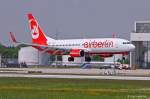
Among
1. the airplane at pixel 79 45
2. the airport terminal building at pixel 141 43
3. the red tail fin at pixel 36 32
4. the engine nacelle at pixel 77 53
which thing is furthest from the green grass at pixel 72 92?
the airport terminal building at pixel 141 43

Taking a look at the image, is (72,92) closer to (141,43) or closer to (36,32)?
(36,32)

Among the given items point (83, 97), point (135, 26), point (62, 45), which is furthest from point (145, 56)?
point (83, 97)

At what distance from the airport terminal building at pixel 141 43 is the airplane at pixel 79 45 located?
2036 cm

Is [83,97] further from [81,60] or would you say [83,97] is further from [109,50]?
[81,60]

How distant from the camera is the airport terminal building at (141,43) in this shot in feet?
489

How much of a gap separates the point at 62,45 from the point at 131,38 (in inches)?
849

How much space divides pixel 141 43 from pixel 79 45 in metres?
29.0

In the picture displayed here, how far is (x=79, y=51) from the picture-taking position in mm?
128500

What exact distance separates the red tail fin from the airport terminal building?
22.7 m

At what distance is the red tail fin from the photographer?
140 m

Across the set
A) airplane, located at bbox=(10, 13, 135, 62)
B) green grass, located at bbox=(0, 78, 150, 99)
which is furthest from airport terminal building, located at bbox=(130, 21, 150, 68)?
green grass, located at bbox=(0, 78, 150, 99)

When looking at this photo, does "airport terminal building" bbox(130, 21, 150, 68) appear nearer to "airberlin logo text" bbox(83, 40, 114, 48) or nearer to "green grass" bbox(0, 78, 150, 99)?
"airberlin logo text" bbox(83, 40, 114, 48)

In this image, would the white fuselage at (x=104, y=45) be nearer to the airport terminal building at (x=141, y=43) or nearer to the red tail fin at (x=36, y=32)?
the red tail fin at (x=36, y=32)

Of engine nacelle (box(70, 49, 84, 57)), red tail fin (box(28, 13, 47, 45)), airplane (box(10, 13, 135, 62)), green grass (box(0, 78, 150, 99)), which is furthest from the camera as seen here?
red tail fin (box(28, 13, 47, 45))
